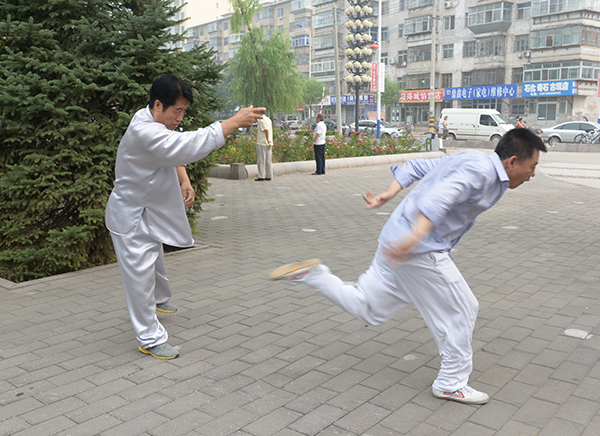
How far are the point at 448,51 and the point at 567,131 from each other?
2895cm

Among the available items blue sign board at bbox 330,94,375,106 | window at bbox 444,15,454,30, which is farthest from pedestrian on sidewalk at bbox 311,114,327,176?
blue sign board at bbox 330,94,375,106

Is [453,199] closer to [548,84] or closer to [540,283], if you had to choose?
[540,283]

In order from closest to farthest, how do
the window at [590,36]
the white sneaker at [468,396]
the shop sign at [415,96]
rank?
the white sneaker at [468,396], the window at [590,36], the shop sign at [415,96]

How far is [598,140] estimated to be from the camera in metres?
28.8

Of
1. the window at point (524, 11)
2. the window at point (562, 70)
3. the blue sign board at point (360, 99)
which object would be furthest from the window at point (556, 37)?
the blue sign board at point (360, 99)

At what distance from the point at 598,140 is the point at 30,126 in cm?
2975

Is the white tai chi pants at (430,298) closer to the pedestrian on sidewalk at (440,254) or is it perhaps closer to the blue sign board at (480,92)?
the pedestrian on sidewalk at (440,254)

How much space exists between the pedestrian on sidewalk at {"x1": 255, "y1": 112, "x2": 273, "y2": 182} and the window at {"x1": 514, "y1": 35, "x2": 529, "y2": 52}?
44.6 m

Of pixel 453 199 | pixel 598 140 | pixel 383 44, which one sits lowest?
pixel 598 140

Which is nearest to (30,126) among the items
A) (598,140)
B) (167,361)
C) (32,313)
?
(32,313)

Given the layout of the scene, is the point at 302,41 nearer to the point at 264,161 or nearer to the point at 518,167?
the point at 264,161

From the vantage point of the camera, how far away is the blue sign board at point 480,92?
50.2 m

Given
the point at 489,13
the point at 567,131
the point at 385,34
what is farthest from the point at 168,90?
the point at 385,34

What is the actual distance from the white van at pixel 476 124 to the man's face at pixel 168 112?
97.0 ft
